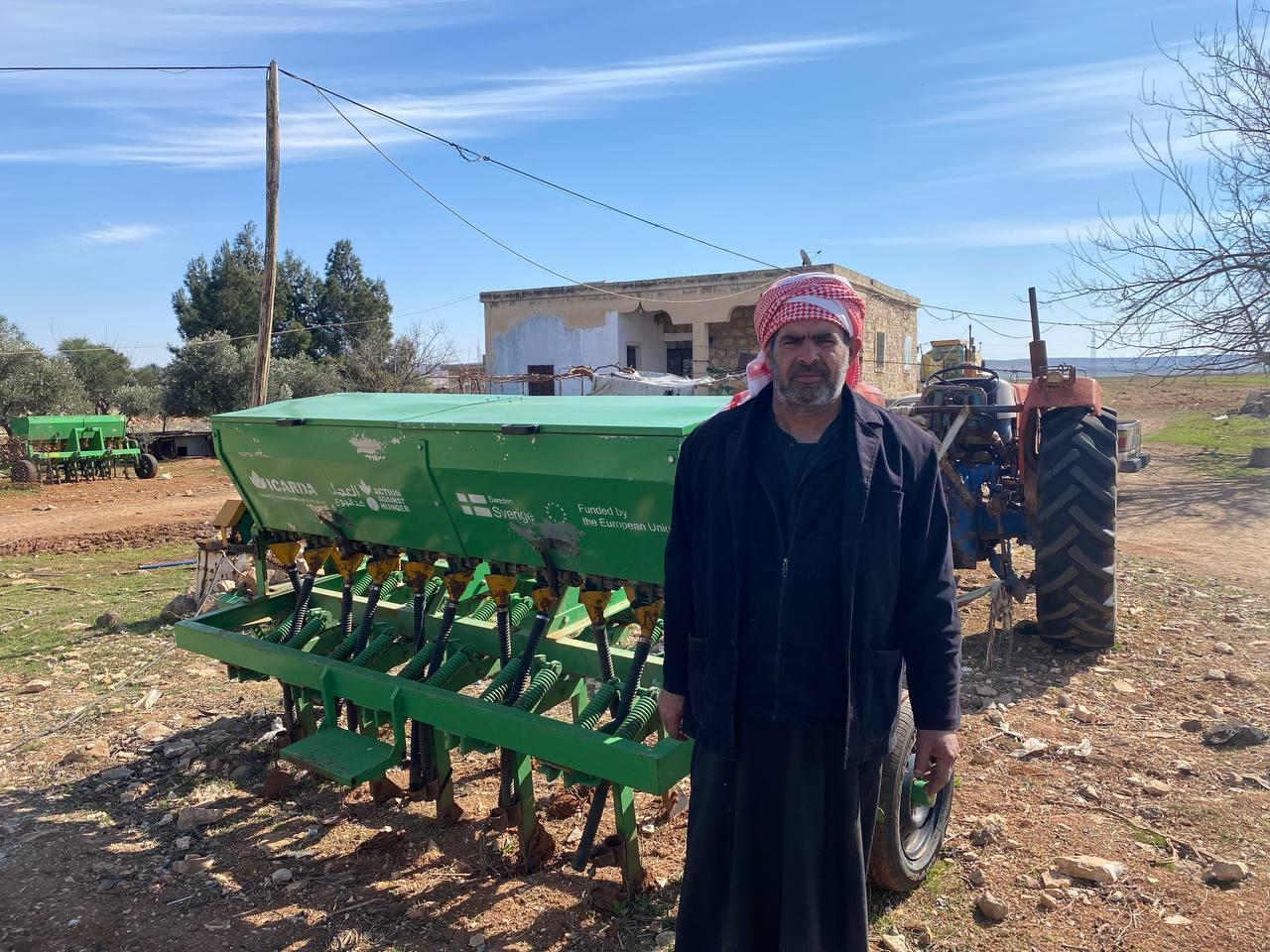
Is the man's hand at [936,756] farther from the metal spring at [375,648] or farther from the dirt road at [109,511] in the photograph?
the dirt road at [109,511]

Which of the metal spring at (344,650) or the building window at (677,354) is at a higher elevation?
the building window at (677,354)

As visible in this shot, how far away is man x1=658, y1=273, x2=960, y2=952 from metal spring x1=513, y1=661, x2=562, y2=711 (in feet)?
4.83

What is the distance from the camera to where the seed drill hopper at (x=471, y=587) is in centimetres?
331

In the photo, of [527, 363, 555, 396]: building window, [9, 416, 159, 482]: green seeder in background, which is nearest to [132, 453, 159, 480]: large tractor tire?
[9, 416, 159, 482]: green seeder in background

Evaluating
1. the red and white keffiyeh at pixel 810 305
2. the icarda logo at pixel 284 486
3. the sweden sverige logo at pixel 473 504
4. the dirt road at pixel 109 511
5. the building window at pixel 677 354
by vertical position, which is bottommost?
the dirt road at pixel 109 511

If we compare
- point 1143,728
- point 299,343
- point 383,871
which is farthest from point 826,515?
point 299,343

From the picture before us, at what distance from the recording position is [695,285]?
2295 centimetres

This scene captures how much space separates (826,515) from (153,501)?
16.9 metres

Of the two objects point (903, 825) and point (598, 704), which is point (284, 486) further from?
point (903, 825)

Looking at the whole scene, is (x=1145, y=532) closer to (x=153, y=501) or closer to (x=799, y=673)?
(x=799, y=673)

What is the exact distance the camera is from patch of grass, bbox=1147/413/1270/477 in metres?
16.9

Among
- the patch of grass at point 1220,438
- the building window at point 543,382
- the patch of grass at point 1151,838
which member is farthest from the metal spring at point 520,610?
the building window at point 543,382

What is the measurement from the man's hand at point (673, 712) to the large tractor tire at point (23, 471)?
67.8 feet

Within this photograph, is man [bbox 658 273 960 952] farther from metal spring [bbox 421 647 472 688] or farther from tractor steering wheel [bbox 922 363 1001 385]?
tractor steering wheel [bbox 922 363 1001 385]
